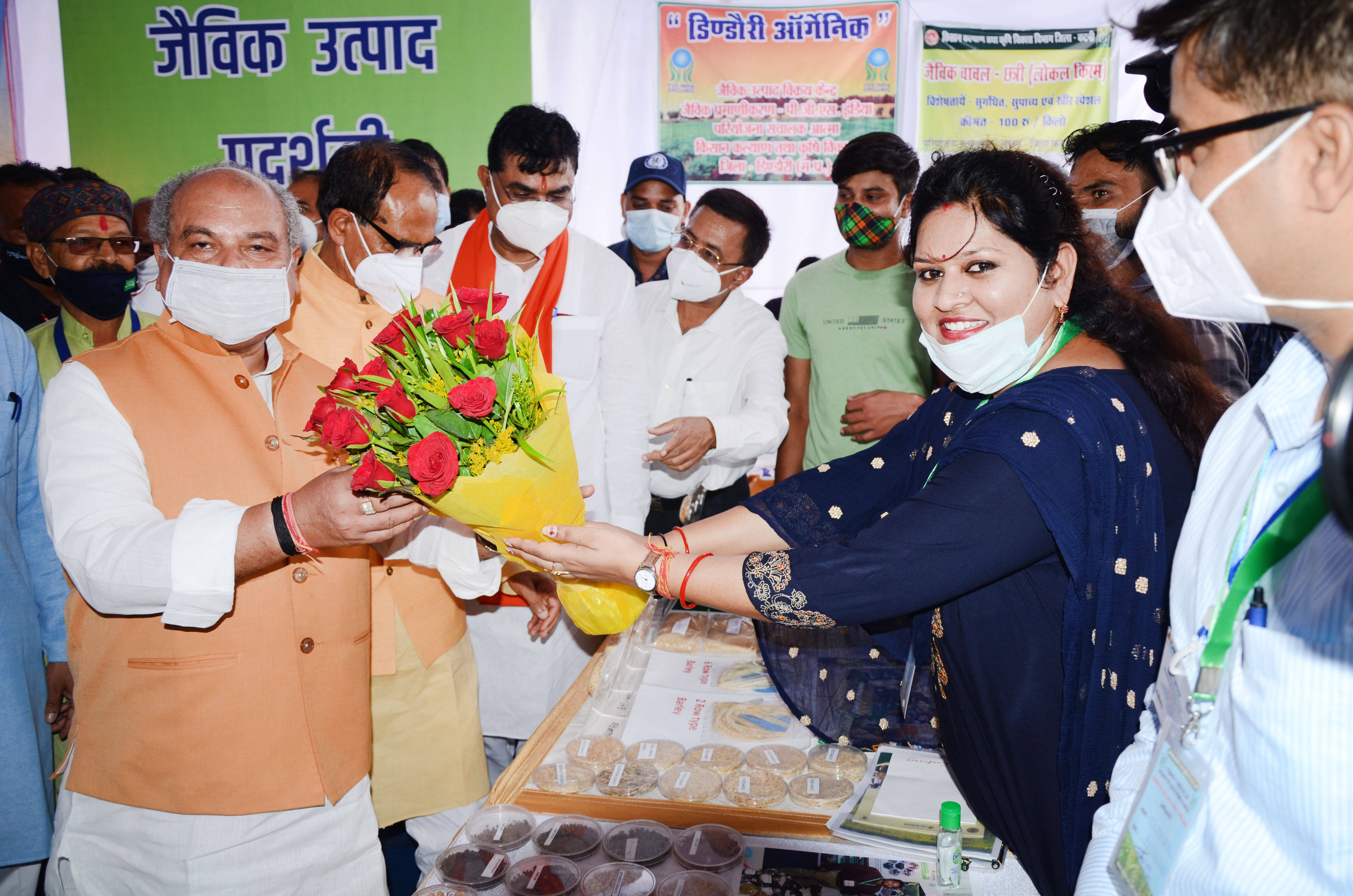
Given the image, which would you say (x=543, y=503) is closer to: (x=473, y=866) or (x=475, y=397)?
(x=475, y=397)

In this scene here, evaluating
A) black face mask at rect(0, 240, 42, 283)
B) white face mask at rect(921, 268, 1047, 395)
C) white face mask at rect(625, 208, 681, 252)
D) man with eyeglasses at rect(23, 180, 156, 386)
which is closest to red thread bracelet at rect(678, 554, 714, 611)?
white face mask at rect(921, 268, 1047, 395)

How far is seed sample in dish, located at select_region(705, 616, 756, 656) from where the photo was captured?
241 centimetres

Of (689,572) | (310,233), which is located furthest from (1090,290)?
(310,233)

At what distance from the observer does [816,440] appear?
380cm

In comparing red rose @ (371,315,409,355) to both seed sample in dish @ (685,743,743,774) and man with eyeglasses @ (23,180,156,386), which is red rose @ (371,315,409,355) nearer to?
seed sample in dish @ (685,743,743,774)

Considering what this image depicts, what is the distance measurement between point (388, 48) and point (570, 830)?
591cm

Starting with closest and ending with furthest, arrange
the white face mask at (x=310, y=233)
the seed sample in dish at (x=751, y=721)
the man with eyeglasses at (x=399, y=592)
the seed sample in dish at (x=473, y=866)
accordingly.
→ the seed sample in dish at (x=473, y=866), the seed sample in dish at (x=751, y=721), the man with eyeglasses at (x=399, y=592), the white face mask at (x=310, y=233)

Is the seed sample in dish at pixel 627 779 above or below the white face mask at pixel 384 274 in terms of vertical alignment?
below

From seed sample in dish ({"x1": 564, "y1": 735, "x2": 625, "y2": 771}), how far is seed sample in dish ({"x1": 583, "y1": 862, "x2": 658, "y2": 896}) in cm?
36

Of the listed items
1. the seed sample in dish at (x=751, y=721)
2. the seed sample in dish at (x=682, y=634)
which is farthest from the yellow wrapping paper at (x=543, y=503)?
→ the seed sample in dish at (x=682, y=634)

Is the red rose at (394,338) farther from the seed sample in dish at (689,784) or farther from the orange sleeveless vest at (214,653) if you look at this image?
the seed sample in dish at (689,784)

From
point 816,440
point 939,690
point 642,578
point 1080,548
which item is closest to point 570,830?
point 642,578

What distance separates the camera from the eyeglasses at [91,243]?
3.17 meters

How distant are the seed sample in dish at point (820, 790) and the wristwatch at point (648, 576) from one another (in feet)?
1.66
